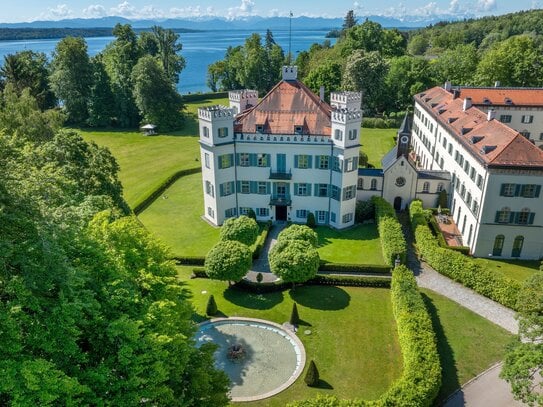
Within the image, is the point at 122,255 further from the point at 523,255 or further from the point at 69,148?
the point at 523,255

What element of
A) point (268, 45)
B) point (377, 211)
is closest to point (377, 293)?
point (377, 211)

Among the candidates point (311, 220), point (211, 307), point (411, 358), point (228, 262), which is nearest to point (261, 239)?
point (311, 220)

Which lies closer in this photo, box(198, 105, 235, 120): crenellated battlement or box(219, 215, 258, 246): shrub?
box(219, 215, 258, 246): shrub

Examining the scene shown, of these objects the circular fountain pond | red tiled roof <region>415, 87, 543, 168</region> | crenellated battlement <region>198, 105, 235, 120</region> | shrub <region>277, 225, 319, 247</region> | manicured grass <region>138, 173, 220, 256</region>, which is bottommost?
the circular fountain pond

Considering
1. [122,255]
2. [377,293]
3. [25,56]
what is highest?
[25,56]

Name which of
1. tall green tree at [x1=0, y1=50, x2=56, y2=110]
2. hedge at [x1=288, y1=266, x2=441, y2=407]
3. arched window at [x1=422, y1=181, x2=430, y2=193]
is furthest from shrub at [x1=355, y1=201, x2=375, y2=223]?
tall green tree at [x1=0, y1=50, x2=56, y2=110]

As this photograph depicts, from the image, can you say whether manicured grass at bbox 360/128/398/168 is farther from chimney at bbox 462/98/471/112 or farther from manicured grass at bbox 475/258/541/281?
manicured grass at bbox 475/258/541/281
